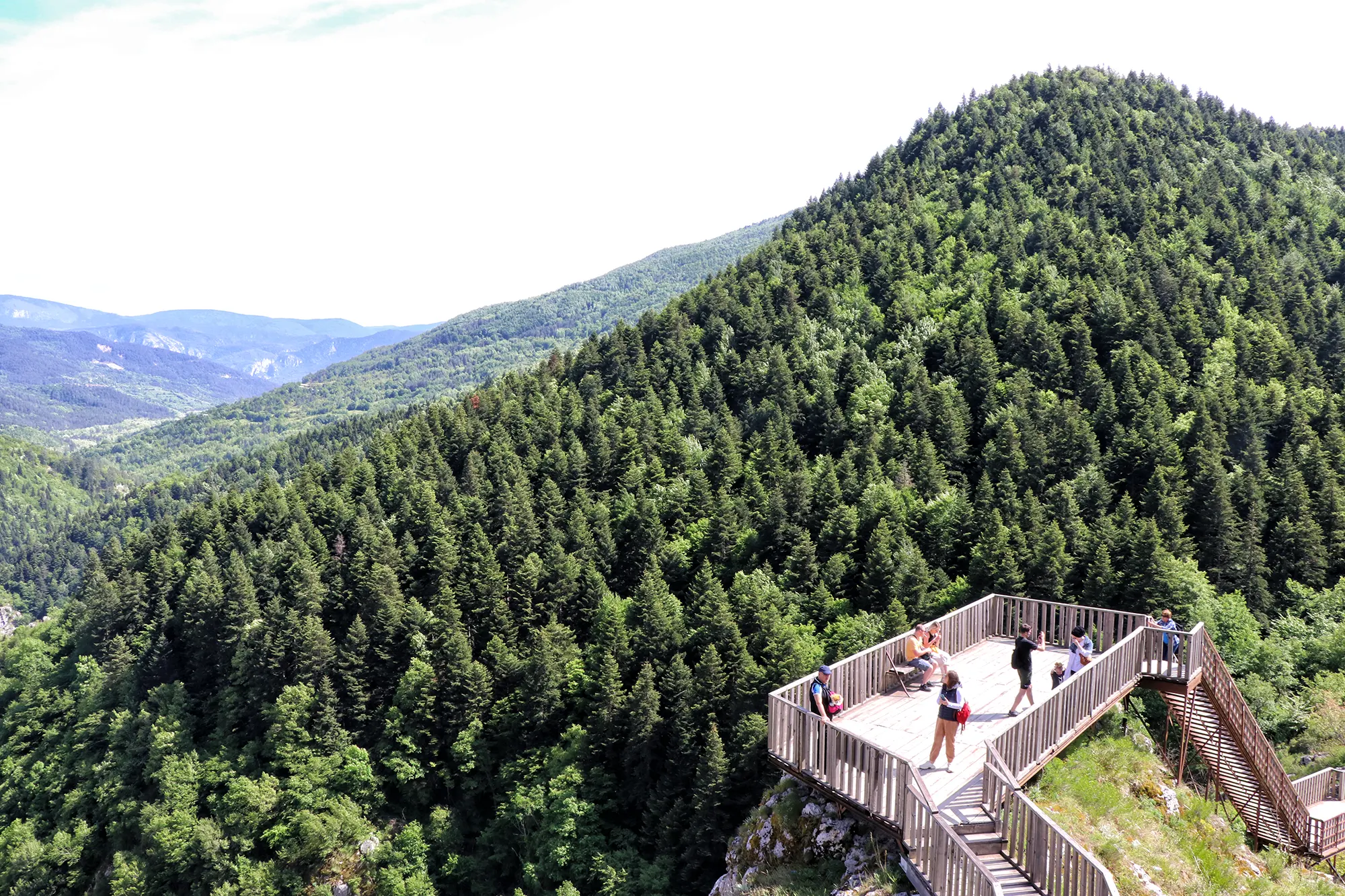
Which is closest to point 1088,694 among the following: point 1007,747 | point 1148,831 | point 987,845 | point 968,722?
point 968,722

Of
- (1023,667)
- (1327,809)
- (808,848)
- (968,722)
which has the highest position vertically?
(1023,667)

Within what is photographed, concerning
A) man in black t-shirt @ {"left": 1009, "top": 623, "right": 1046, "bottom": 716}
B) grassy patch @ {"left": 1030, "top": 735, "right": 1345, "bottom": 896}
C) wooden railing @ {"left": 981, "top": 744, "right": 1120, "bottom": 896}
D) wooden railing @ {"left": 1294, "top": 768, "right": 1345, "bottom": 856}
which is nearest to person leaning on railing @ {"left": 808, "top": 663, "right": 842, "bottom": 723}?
man in black t-shirt @ {"left": 1009, "top": 623, "right": 1046, "bottom": 716}

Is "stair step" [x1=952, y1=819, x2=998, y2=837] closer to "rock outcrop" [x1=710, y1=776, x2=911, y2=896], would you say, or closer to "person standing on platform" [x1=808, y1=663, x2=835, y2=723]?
"rock outcrop" [x1=710, y1=776, x2=911, y2=896]

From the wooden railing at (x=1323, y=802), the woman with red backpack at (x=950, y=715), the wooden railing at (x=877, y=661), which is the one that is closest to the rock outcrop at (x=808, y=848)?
the wooden railing at (x=877, y=661)

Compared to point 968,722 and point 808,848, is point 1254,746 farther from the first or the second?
point 808,848

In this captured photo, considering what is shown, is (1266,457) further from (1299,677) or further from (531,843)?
(531,843)

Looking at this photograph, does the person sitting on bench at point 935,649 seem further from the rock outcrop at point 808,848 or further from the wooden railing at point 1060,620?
the rock outcrop at point 808,848

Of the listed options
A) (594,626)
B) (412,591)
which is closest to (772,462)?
(594,626)
